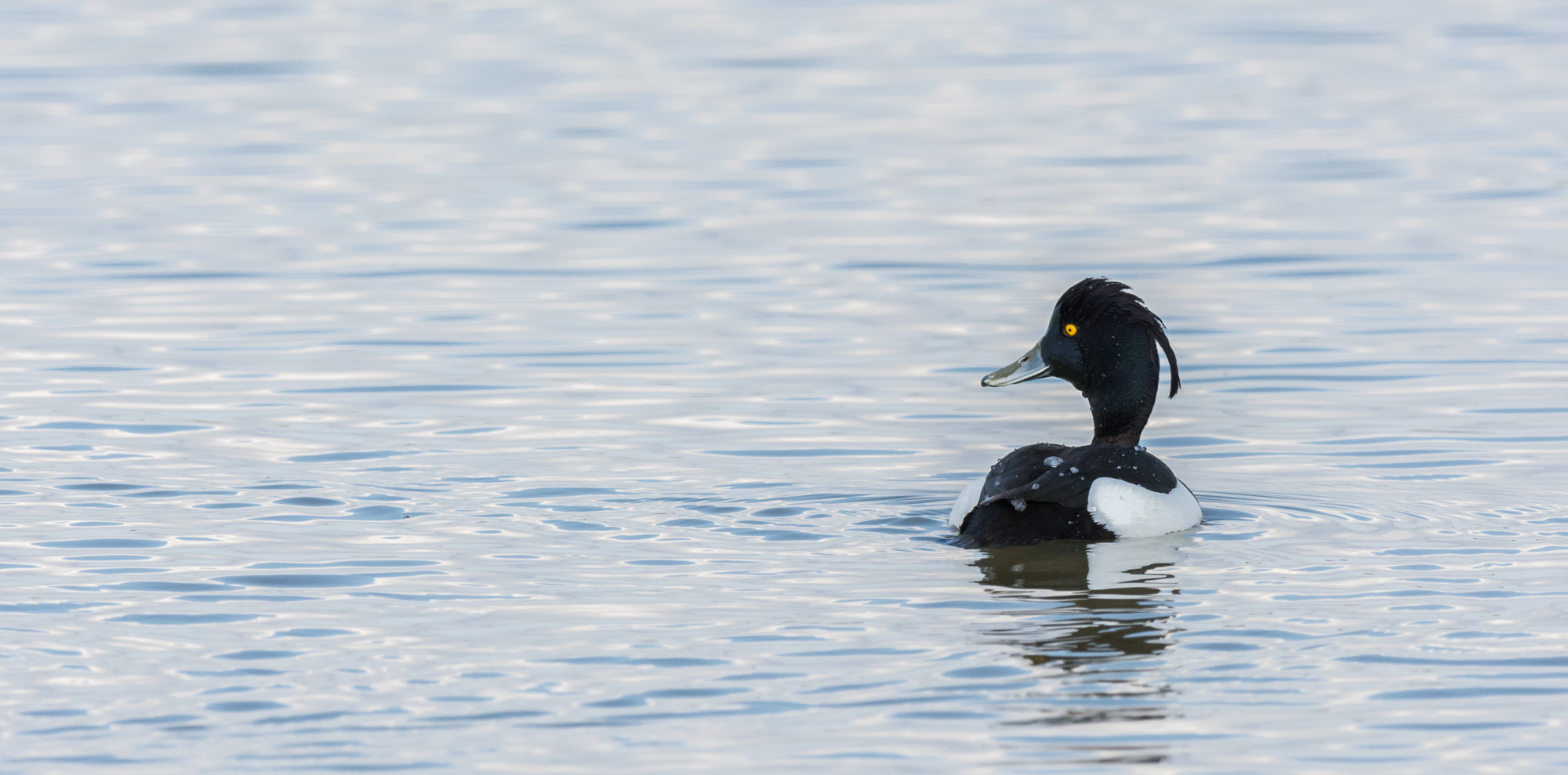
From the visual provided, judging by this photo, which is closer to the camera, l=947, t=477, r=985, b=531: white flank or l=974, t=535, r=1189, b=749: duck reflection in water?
l=974, t=535, r=1189, b=749: duck reflection in water

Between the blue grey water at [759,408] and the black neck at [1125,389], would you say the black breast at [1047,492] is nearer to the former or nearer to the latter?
the blue grey water at [759,408]

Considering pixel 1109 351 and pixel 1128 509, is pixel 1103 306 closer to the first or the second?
pixel 1109 351

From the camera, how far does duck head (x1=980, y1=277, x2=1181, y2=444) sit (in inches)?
388

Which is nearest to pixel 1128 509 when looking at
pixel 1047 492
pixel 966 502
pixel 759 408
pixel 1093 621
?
pixel 1047 492

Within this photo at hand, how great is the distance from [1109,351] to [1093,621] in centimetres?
245

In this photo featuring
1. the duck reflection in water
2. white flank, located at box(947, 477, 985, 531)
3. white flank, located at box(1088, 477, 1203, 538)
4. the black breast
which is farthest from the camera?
white flank, located at box(947, 477, 985, 531)

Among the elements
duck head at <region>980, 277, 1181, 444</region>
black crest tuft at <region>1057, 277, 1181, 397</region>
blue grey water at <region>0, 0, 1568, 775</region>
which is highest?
black crest tuft at <region>1057, 277, 1181, 397</region>

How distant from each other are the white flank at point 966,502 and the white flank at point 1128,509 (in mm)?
477

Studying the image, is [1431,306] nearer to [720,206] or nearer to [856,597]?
[720,206]

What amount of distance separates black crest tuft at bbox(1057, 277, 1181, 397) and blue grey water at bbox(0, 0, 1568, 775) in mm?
891

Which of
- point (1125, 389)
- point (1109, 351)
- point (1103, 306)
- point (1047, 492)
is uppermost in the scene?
point (1103, 306)

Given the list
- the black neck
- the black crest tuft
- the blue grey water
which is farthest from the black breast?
the black crest tuft

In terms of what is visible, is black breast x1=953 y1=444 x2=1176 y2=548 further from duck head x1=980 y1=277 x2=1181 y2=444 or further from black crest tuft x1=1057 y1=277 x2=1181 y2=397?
black crest tuft x1=1057 y1=277 x2=1181 y2=397

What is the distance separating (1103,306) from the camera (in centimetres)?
988
